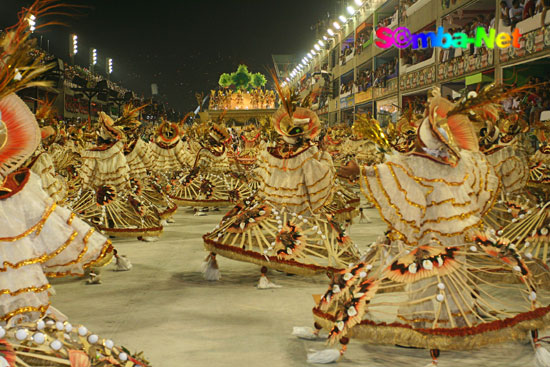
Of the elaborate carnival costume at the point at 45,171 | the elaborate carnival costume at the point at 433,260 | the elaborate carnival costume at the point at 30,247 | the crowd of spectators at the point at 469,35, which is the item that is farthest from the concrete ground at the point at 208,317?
the crowd of spectators at the point at 469,35

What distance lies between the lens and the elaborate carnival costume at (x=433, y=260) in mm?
4016

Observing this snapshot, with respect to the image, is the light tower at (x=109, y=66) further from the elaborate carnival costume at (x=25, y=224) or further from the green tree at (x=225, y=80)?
the elaborate carnival costume at (x=25, y=224)

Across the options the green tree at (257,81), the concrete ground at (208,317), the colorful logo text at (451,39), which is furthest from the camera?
the green tree at (257,81)

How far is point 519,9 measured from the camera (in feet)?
48.9

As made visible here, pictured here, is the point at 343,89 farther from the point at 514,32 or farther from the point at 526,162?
the point at 526,162

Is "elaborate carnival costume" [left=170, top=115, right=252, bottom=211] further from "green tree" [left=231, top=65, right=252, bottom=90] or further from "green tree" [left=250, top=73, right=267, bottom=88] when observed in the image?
"green tree" [left=250, top=73, right=267, bottom=88]

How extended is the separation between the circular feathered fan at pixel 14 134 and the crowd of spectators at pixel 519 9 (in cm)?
1272

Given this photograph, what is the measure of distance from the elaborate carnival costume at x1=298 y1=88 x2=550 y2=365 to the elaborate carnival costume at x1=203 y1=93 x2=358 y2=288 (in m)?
1.70

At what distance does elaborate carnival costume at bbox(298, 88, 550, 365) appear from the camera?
13.2 feet

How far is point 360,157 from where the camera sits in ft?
→ 54.4

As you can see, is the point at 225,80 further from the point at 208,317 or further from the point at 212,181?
the point at 208,317

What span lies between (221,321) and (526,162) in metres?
5.22

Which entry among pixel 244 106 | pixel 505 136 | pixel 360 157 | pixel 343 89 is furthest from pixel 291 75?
pixel 505 136

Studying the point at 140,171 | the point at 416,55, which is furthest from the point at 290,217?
the point at 416,55
